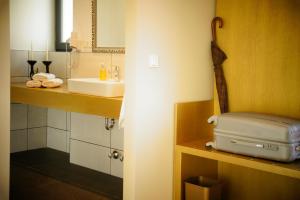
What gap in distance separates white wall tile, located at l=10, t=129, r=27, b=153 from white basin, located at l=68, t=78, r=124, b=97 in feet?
5.34

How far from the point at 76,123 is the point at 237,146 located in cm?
222

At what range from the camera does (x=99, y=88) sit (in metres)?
3.13

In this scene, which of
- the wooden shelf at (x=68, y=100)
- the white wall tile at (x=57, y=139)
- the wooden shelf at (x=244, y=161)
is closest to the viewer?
the wooden shelf at (x=244, y=161)

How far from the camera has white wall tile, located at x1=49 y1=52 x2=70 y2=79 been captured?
4489mm

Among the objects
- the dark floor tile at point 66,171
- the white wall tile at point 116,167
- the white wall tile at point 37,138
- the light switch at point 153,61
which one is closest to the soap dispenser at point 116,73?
the white wall tile at point 116,167

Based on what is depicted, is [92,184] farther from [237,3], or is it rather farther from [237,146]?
[237,3]

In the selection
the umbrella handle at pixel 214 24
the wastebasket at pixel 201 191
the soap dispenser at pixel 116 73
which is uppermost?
the umbrella handle at pixel 214 24


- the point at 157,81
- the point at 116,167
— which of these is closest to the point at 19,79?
the point at 116,167

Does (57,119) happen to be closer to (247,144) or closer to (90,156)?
(90,156)

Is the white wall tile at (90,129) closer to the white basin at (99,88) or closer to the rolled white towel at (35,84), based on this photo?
the rolled white towel at (35,84)

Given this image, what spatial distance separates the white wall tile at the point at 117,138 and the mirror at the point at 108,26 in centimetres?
74

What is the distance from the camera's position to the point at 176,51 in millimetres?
2697

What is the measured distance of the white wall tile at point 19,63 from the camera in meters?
4.50

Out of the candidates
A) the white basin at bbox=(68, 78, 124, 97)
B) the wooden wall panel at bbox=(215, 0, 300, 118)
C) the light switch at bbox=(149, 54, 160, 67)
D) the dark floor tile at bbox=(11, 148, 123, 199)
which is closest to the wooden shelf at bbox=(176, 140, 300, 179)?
the wooden wall panel at bbox=(215, 0, 300, 118)
